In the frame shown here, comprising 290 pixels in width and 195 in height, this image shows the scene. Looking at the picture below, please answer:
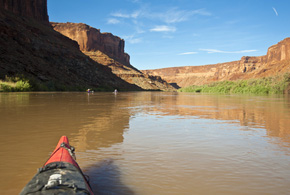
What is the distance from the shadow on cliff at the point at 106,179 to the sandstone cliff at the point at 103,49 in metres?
119

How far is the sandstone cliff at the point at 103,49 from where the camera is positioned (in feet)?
427

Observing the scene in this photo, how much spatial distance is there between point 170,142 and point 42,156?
9.39 feet

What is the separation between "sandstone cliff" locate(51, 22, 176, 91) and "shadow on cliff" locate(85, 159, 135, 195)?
390ft

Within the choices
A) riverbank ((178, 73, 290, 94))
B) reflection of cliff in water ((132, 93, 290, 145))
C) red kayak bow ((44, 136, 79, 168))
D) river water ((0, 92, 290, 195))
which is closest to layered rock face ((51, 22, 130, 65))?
riverbank ((178, 73, 290, 94))

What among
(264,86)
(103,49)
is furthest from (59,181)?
(103,49)

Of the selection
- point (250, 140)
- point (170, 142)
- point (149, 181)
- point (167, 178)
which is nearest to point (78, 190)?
point (149, 181)

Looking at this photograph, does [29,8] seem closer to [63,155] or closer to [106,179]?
[106,179]

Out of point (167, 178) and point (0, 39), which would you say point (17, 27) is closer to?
point (0, 39)

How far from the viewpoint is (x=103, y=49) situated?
6132 inches

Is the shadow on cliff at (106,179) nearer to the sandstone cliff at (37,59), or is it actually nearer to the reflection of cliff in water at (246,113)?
the reflection of cliff in water at (246,113)

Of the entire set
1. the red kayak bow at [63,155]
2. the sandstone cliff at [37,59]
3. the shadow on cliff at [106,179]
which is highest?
the sandstone cliff at [37,59]

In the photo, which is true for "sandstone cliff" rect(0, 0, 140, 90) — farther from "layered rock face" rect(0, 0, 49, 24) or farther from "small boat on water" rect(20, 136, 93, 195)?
"small boat on water" rect(20, 136, 93, 195)

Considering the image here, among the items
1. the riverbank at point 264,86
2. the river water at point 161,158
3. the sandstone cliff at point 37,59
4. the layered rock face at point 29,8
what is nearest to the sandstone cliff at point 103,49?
the layered rock face at point 29,8

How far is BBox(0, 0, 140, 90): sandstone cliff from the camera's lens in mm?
43438
